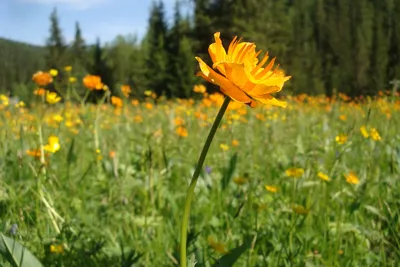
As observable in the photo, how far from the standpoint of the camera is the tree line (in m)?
19.9

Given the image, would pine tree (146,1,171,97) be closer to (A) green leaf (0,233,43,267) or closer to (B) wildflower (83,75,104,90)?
(B) wildflower (83,75,104,90)

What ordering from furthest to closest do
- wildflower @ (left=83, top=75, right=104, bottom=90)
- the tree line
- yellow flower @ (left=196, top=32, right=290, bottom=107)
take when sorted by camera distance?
the tree line, wildflower @ (left=83, top=75, right=104, bottom=90), yellow flower @ (left=196, top=32, right=290, bottom=107)

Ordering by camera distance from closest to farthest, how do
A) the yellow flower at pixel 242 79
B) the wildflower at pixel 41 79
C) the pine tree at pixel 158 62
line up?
the yellow flower at pixel 242 79
the wildflower at pixel 41 79
the pine tree at pixel 158 62

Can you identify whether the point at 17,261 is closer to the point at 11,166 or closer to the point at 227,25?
the point at 11,166

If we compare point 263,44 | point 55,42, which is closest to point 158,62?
point 263,44

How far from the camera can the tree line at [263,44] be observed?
1992 cm

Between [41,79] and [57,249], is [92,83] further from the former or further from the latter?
[57,249]

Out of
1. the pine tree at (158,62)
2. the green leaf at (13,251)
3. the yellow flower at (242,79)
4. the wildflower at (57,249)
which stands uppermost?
the pine tree at (158,62)

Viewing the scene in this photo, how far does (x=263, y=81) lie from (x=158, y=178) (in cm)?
116

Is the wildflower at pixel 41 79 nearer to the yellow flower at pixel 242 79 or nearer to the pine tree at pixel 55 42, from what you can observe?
the yellow flower at pixel 242 79

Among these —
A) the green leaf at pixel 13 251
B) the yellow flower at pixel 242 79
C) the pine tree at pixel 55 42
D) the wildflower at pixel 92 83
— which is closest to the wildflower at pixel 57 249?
the green leaf at pixel 13 251

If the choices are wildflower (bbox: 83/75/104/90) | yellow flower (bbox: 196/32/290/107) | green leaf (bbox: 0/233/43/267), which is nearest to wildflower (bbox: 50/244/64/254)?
green leaf (bbox: 0/233/43/267)

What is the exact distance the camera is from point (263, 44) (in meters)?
19.6

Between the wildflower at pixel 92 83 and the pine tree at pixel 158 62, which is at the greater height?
the pine tree at pixel 158 62
